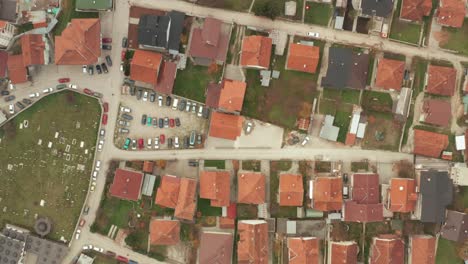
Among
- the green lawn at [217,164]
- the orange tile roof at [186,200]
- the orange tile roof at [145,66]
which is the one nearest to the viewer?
the orange tile roof at [186,200]

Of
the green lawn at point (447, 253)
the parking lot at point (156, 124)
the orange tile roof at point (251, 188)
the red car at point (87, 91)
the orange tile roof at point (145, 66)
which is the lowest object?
the green lawn at point (447, 253)

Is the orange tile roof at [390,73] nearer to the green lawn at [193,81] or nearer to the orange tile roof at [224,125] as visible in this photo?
the orange tile roof at [224,125]

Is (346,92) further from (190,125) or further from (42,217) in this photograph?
(42,217)

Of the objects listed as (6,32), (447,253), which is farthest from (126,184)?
(447,253)

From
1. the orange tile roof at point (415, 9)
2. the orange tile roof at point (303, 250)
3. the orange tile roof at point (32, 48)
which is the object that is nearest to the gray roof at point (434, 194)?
the orange tile roof at point (303, 250)

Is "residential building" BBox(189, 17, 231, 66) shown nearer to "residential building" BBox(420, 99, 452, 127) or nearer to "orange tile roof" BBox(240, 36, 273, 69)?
"orange tile roof" BBox(240, 36, 273, 69)

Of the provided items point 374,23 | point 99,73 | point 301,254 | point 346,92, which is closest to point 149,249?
point 301,254

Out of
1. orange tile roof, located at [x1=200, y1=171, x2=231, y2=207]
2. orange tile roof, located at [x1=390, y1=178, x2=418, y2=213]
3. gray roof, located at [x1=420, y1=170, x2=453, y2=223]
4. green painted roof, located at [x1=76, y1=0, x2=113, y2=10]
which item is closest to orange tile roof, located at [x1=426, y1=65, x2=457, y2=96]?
gray roof, located at [x1=420, y1=170, x2=453, y2=223]

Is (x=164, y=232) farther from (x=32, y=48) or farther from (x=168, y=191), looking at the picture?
(x=32, y=48)
